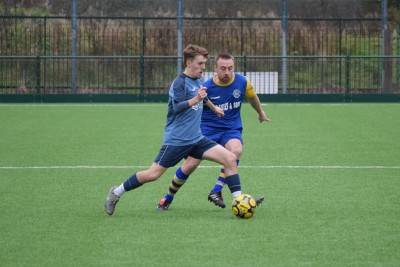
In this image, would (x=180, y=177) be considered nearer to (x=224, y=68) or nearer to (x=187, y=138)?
(x=187, y=138)

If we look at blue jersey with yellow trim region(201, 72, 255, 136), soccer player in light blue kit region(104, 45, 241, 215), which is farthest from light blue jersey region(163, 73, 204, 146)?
blue jersey with yellow trim region(201, 72, 255, 136)

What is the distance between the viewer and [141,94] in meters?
25.7

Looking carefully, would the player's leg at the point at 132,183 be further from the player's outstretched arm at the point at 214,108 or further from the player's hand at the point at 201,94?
the player's hand at the point at 201,94

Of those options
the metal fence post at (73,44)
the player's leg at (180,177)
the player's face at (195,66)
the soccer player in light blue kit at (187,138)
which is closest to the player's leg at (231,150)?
the player's leg at (180,177)

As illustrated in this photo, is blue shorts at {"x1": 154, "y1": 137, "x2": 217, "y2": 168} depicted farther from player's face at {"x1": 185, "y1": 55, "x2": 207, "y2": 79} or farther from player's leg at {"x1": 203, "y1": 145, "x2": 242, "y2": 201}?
player's face at {"x1": 185, "y1": 55, "x2": 207, "y2": 79}

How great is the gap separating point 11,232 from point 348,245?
9.17 feet

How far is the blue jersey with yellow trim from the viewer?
9133mm

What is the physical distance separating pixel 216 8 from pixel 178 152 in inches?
906

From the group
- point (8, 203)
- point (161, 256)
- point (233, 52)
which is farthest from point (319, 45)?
point (161, 256)

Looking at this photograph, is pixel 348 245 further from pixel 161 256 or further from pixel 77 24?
pixel 77 24

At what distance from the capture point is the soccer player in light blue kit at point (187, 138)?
8031mm

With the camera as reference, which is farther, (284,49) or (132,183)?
(284,49)

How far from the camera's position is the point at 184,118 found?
814cm

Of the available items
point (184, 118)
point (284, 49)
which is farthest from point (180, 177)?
point (284, 49)
